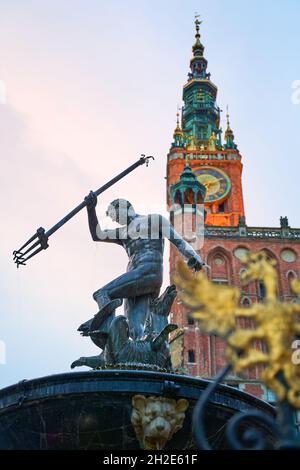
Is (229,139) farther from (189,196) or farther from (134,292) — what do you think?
(134,292)

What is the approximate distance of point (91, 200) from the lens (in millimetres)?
7777

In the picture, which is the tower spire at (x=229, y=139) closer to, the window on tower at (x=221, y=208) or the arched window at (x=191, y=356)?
the window on tower at (x=221, y=208)

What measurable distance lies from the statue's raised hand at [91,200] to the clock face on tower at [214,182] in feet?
157

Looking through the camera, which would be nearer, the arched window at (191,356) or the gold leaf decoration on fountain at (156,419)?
the gold leaf decoration on fountain at (156,419)

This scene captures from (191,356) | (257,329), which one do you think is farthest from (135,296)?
(191,356)

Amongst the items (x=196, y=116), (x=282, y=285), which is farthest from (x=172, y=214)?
(x=196, y=116)

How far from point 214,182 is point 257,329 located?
55.1m

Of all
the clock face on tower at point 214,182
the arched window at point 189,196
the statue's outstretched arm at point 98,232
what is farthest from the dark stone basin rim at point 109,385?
the clock face on tower at point 214,182

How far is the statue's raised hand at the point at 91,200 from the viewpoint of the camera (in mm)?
7766

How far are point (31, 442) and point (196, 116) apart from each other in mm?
63049

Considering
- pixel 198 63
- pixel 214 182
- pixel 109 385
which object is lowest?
pixel 109 385

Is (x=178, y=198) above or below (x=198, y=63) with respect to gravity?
below

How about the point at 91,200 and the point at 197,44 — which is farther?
the point at 197,44

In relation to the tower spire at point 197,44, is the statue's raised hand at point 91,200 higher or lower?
lower
